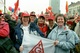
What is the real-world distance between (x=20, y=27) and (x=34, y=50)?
0.73 meters

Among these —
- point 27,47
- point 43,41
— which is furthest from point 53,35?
point 27,47

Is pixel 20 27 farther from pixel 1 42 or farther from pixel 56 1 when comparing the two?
pixel 56 1

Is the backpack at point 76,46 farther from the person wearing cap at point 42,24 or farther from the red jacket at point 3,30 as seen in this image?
the red jacket at point 3,30

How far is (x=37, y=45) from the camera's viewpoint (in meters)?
6.27

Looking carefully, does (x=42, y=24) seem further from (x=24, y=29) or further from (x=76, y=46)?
(x=76, y=46)

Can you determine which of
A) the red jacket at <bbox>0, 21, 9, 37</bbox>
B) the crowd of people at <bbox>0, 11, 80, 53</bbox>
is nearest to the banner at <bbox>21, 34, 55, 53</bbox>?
the crowd of people at <bbox>0, 11, 80, 53</bbox>

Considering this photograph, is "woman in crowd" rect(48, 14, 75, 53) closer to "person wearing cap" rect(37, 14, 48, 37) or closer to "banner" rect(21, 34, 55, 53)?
"banner" rect(21, 34, 55, 53)

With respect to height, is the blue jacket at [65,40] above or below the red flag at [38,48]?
above

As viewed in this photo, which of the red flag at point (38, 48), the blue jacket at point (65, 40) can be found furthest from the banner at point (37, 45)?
the blue jacket at point (65, 40)

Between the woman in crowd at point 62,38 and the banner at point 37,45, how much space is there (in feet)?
0.69

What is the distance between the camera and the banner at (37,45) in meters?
6.27

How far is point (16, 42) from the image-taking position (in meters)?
6.63

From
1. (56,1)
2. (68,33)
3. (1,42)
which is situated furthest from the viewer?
(56,1)

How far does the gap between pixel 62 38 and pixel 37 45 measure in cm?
67
